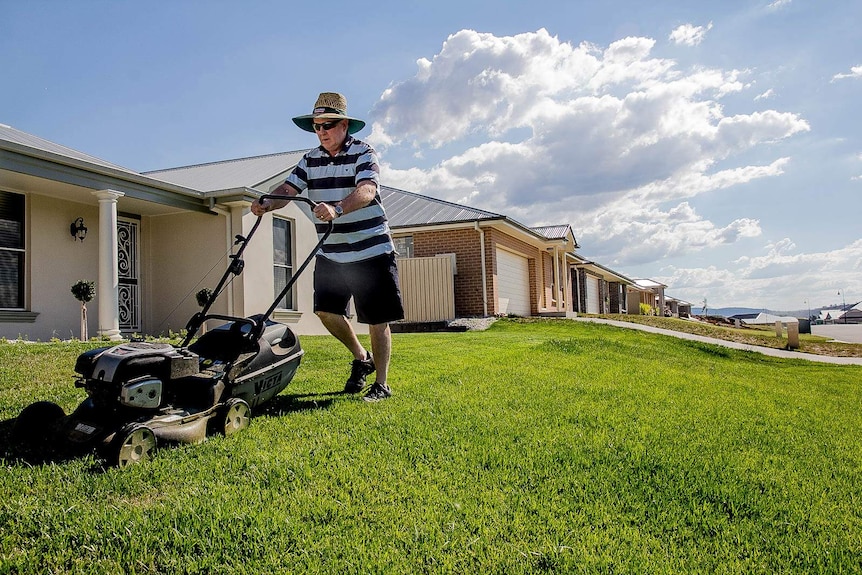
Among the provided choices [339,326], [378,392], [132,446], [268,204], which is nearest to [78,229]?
[268,204]

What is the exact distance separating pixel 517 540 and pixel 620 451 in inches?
50.9

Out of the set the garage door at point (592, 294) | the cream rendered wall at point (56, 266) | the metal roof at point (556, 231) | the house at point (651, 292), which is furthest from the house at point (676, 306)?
the cream rendered wall at point (56, 266)

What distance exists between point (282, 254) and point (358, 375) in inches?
337

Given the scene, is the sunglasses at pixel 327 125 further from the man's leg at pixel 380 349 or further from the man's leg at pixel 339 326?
the man's leg at pixel 380 349

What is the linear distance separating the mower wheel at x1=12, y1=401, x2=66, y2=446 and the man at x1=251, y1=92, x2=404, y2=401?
1764 mm

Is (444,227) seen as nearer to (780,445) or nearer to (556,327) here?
(556,327)

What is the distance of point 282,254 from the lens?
12797 mm

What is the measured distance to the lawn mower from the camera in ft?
9.93

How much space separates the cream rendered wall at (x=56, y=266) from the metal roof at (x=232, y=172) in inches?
88.9

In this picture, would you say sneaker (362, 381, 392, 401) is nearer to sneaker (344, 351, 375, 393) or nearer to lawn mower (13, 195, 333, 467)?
sneaker (344, 351, 375, 393)

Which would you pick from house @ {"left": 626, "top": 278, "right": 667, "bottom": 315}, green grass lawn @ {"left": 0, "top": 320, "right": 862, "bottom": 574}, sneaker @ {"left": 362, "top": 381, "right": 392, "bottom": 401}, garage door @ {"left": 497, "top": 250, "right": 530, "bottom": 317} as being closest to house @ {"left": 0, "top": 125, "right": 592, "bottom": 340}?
garage door @ {"left": 497, "top": 250, "right": 530, "bottom": 317}

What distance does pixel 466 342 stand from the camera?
9.37 metres

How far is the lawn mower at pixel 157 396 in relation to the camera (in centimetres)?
303

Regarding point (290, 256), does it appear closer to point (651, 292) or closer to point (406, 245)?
point (406, 245)
